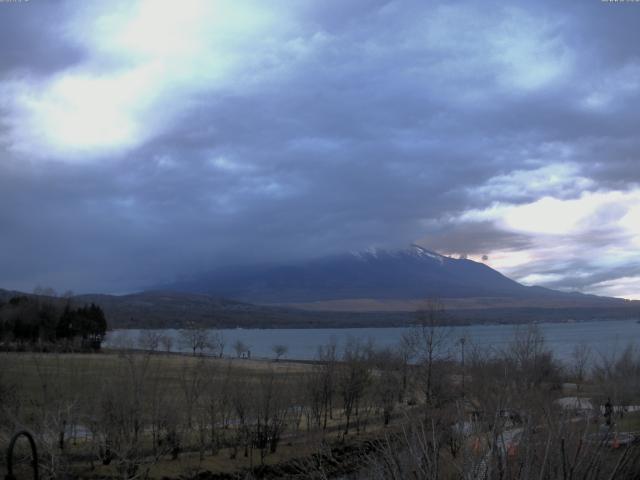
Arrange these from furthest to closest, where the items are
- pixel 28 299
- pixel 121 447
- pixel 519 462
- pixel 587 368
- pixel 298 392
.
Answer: pixel 28 299
pixel 587 368
pixel 298 392
pixel 121 447
pixel 519 462

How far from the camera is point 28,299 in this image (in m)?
131

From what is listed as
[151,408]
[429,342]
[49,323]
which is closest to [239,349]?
[49,323]

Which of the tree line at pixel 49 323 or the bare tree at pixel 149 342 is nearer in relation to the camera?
A: the bare tree at pixel 149 342

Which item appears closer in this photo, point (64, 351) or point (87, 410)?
point (87, 410)

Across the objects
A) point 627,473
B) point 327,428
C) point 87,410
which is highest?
point 627,473

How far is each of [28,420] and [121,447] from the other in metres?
8.73

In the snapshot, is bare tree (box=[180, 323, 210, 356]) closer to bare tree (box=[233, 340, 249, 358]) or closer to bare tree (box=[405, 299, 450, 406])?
bare tree (box=[233, 340, 249, 358])

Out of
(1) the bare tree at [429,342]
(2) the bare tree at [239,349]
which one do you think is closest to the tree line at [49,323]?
(2) the bare tree at [239,349]

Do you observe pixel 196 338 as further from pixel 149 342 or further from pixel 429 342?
pixel 429 342

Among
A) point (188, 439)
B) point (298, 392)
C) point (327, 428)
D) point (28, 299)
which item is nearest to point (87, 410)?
point (188, 439)

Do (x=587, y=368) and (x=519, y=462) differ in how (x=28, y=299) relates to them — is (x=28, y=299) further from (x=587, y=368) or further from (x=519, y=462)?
(x=519, y=462)

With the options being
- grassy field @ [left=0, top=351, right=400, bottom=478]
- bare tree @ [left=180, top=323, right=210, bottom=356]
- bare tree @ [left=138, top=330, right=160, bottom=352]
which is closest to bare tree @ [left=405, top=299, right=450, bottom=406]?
grassy field @ [left=0, top=351, right=400, bottom=478]

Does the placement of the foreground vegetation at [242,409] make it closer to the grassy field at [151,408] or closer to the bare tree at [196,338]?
the grassy field at [151,408]

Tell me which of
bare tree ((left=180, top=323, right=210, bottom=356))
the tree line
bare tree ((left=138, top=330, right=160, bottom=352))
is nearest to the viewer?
bare tree ((left=138, top=330, right=160, bottom=352))
